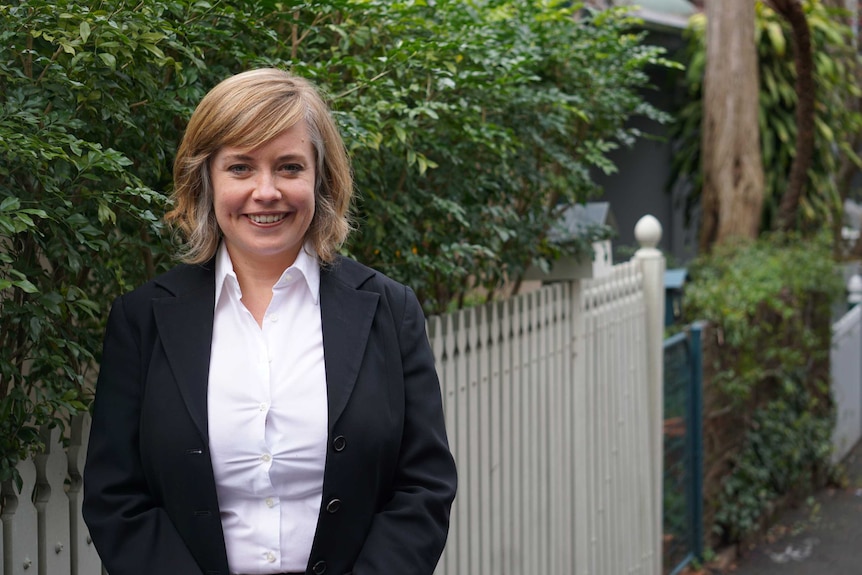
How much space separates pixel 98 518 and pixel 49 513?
14.7 inches

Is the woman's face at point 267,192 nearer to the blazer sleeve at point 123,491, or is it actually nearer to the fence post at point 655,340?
the blazer sleeve at point 123,491

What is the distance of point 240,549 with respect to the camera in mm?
2357

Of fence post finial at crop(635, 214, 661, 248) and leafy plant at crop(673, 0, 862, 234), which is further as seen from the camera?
leafy plant at crop(673, 0, 862, 234)

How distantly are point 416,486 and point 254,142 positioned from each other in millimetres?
810

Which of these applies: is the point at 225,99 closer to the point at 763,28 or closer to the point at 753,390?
the point at 753,390

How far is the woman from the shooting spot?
2328 millimetres

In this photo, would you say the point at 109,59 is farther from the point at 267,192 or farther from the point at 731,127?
the point at 731,127

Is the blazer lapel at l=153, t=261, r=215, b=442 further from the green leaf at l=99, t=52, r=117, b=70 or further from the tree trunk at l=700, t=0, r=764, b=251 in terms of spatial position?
the tree trunk at l=700, t=0, r=764, b=251

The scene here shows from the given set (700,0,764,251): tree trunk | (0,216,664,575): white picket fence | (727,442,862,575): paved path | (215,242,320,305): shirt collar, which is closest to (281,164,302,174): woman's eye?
(215,242,320,305): shirt collar

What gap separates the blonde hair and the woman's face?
29mm

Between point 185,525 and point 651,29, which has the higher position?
point 651,29

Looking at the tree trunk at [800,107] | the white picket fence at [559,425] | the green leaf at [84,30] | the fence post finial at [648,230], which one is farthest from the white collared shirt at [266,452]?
the tree trunk at [800,107]

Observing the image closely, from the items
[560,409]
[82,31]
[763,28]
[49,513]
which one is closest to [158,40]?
[82,31]

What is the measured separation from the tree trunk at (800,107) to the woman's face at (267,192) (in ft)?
23.1
